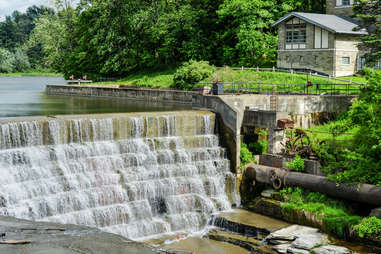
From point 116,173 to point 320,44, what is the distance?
32325mm

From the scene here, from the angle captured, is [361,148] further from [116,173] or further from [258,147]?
[116,173]

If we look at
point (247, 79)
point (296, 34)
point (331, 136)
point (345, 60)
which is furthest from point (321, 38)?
point (331, 136)

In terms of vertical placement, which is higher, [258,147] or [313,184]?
[258,147]

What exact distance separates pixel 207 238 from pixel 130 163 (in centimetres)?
568

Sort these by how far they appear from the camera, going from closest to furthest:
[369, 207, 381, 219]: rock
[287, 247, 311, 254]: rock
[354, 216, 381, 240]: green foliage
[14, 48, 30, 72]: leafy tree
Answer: [287, 247, 311, 254]: rock → [354, 216, 381, 240]: green foliage → [369, 207, 381, 219]: rock → [14, 48, 30, 72]: leafy tree

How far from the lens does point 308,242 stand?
1973cm

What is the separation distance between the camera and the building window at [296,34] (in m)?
50.7

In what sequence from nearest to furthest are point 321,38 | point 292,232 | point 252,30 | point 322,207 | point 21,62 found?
point 292,232 → point 322,207 → point 321,38 → point 252,30 → point 21,62

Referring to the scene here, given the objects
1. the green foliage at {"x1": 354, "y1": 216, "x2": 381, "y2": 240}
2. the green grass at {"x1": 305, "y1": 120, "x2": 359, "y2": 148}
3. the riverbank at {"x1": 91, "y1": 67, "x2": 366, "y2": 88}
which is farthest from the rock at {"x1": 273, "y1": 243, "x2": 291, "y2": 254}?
the riverbank at {"x1": 91, "y1": 67, "x2": 366, "y2": 88}

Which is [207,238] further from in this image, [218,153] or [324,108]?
[324,108]

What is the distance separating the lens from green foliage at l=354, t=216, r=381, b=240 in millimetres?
19609

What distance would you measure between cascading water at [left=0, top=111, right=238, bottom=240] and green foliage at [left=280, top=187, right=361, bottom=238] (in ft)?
11.6

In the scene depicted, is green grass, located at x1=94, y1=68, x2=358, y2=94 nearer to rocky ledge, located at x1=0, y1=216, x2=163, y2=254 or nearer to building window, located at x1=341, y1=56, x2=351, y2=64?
building window, located at x1=341, y1=56, x2=351, y2=64

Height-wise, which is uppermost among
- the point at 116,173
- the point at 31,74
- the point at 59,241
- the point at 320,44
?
the point at 320,44
